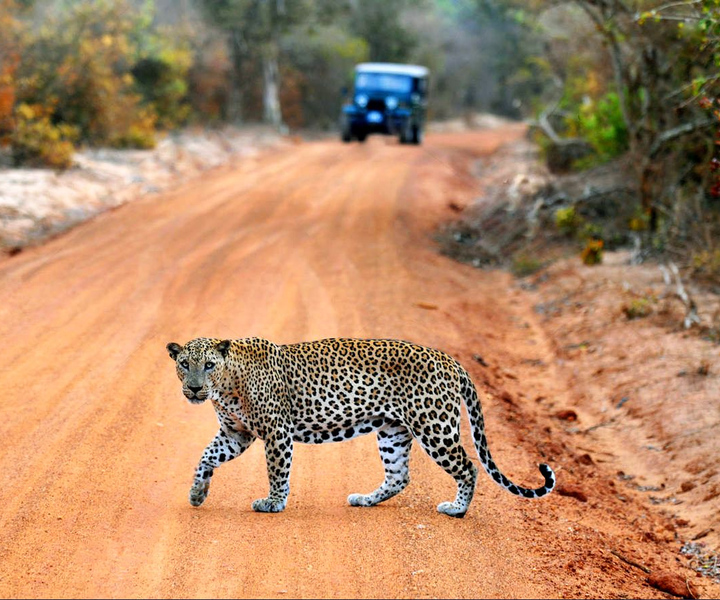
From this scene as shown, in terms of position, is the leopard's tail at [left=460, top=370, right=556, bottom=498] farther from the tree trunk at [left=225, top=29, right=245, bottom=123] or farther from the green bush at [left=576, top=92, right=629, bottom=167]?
the tree trunk at [left=225, top=29, right=245, bottom=123]

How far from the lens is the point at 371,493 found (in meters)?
7.73

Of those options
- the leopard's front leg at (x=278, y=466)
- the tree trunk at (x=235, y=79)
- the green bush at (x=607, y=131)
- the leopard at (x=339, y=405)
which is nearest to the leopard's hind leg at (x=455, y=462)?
the leopard at (x=339, y=405)

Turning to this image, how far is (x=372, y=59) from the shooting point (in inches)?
2053

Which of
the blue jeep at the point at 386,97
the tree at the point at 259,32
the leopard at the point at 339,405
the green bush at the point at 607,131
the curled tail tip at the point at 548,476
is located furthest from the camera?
the tree at the point at 259,32

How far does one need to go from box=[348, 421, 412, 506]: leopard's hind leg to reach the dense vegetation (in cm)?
398

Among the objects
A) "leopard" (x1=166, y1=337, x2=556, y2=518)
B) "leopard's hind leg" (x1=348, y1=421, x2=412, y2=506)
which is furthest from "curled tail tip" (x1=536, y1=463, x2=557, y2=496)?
→ "leopard's hind leg" (x1=348, y1=421, x2=412, y2=506)

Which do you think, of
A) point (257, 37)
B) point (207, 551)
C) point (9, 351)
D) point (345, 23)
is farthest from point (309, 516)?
point (345, 23)

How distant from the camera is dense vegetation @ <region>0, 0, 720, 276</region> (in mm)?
16578

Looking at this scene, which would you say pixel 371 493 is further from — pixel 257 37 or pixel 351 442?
pixel 257 37

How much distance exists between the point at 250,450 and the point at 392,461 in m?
1.94

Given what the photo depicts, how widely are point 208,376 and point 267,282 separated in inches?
338

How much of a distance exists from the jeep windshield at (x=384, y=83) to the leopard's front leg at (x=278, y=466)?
94.7 ft

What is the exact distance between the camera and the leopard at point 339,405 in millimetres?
7051

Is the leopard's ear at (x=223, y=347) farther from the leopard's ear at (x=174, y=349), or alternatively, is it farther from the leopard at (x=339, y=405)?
the leopard's ear at (x=174, y=349)
